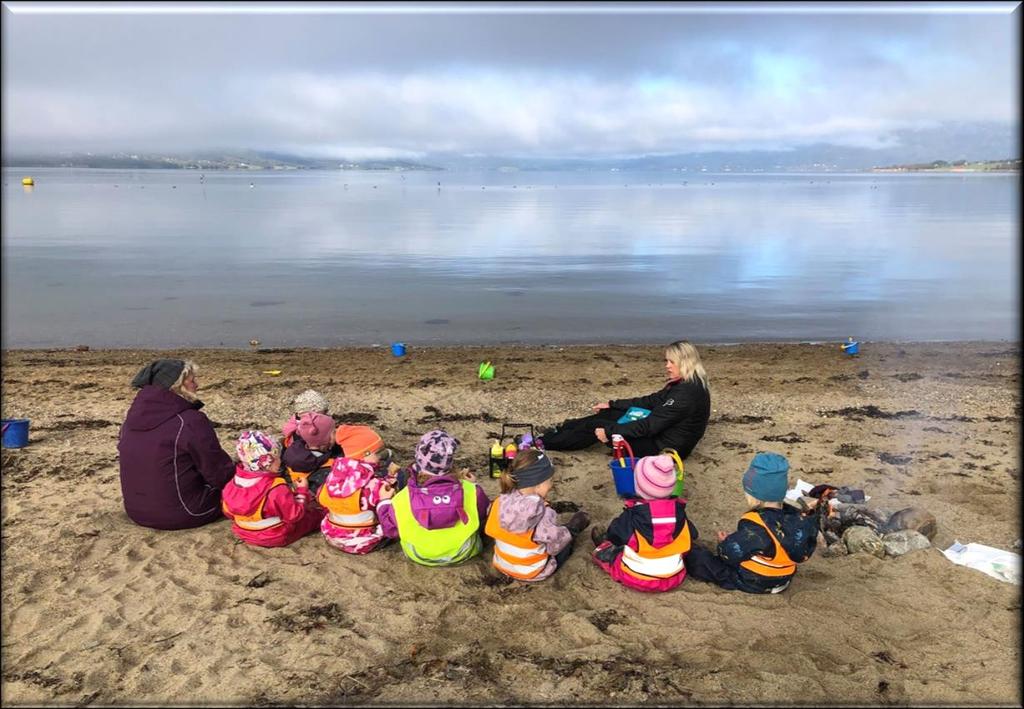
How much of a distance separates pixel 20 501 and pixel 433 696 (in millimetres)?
4736

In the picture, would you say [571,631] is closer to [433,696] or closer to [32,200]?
[433,696]

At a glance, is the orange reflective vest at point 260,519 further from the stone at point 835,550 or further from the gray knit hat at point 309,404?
the stone at point 835,550

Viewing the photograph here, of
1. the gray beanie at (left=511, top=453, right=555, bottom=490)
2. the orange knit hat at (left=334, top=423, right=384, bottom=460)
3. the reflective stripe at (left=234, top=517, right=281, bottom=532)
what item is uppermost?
the gray beanie at (left=511, top=453, right=555, bottom=490)

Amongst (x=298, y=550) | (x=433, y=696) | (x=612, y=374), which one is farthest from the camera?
(x=612, y=374)

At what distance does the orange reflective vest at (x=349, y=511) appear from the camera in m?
5.22

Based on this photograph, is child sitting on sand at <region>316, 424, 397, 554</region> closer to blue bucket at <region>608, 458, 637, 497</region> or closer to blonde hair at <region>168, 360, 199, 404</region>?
blonde hair at <region>168, 360, 199, 404</region>

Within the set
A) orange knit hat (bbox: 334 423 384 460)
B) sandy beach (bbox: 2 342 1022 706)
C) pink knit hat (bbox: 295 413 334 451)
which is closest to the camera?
sandy beach (bbox: 2 342 1022 706)

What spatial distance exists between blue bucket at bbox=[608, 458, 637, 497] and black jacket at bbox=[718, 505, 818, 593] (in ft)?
5.67

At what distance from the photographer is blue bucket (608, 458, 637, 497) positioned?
6383mm

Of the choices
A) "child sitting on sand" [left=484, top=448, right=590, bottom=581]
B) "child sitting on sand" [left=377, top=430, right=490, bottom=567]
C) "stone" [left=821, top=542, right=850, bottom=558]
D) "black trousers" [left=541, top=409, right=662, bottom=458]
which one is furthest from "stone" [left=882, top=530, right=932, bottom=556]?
"child sitting on sand" [left=377, top=430, right=490, bottom=567]

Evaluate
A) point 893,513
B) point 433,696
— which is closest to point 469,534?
point 433,696

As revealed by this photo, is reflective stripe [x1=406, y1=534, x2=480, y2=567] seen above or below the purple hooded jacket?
below

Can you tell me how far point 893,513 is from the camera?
19.5 ft

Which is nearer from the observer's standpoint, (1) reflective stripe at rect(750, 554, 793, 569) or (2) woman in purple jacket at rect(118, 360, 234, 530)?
(1) reflective stripe at rect(750, 554, 793, 569)
